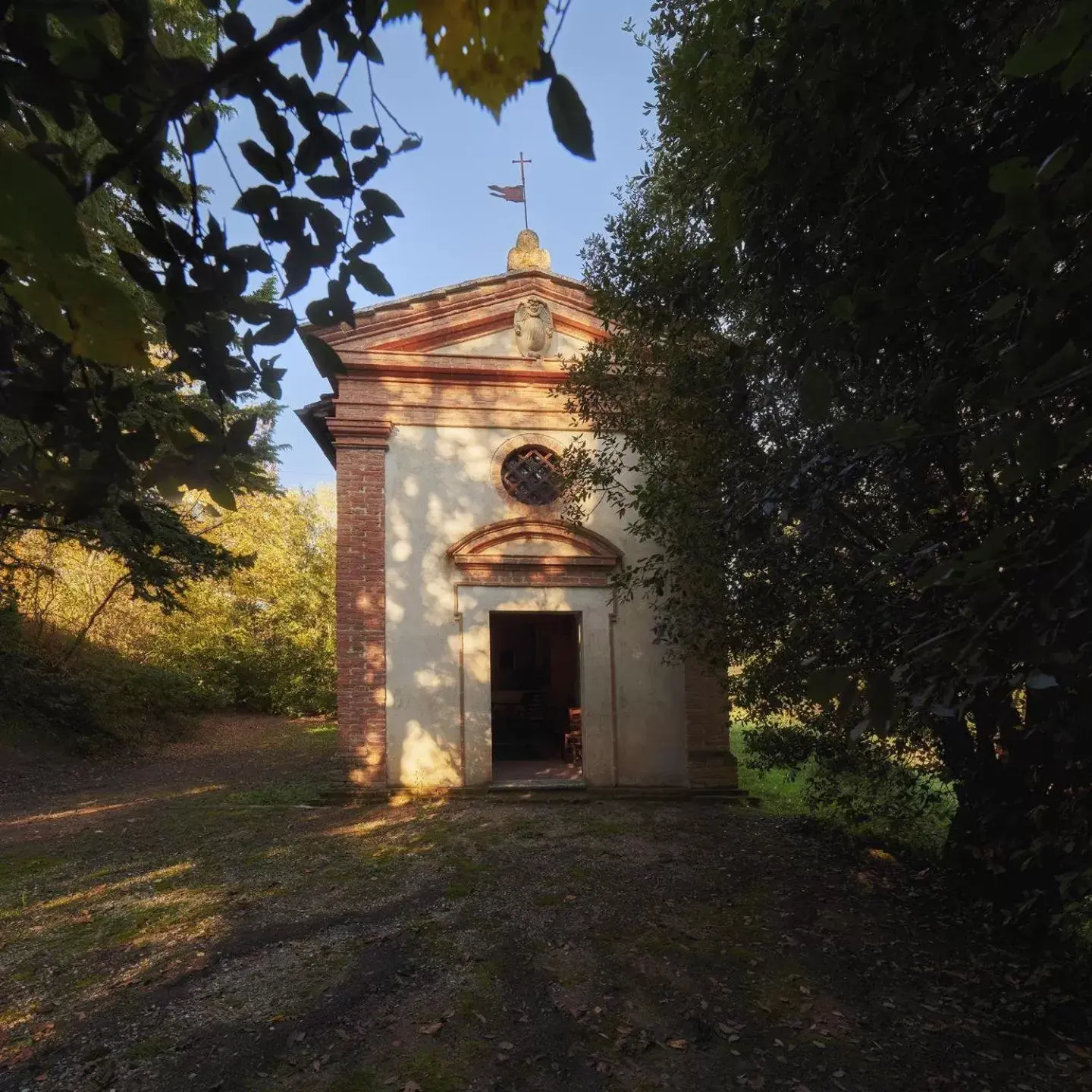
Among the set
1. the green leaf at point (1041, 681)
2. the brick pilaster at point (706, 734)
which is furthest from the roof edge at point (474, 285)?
the green leaf at point (1041, 681)

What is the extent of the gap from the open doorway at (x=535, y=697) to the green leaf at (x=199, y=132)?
9.01 meters

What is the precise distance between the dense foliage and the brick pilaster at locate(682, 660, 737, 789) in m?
9.51

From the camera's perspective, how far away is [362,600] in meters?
9.98

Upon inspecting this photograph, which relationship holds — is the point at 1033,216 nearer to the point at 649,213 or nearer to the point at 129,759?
the point at 649,213

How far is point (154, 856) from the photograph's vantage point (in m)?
7.70

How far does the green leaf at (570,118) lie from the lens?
120cm

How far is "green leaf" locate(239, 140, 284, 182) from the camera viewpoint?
181cm

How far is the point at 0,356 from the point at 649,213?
21.6 ft

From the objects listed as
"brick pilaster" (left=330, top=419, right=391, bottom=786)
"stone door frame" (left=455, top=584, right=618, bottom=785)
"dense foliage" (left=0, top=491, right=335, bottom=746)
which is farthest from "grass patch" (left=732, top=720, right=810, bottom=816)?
"dense foliage" (left=0, top=491, right=335, bottom=746)

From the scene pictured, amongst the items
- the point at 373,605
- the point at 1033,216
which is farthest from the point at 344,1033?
the point at 373,605

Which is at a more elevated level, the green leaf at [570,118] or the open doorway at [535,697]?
the green leaf at [570,118]

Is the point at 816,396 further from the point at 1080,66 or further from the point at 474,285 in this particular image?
the point at 474,285

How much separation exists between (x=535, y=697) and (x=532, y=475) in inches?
228

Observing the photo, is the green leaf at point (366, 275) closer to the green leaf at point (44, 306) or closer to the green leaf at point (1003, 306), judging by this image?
the green leaf at point (44, 306)
